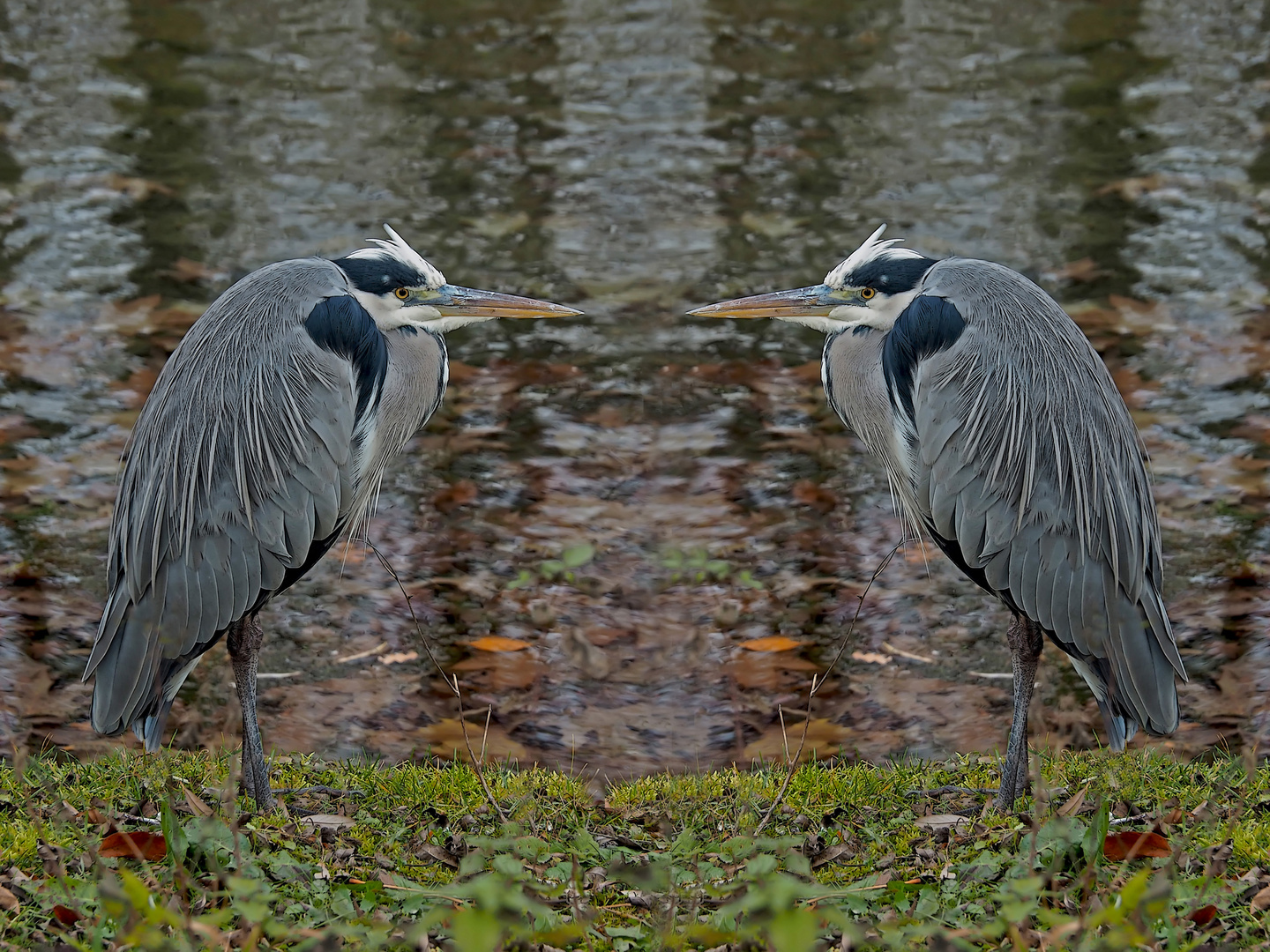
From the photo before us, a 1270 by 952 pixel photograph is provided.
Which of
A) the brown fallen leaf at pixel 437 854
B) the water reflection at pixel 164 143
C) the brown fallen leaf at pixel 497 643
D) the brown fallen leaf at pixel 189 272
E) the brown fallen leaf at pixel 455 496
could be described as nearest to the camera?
the brown fallen leaf at pixel 437 854

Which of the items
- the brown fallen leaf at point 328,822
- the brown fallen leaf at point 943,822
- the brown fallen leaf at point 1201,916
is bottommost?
the brown fallen leaf at point 943,822

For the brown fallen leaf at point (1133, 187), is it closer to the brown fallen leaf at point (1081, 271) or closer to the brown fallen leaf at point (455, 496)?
the brown fallen leaf at point (1081, 271)

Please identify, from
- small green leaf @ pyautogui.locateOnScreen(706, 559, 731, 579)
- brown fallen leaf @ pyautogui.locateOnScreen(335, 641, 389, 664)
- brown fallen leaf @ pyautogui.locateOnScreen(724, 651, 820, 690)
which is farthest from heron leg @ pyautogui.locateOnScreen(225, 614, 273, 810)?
brown fallen leaf @ pyautogui.locateOnScreen(724, 651, 820, 690)

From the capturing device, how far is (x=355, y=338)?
496 centimetres

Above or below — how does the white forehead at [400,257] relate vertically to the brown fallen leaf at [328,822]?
above

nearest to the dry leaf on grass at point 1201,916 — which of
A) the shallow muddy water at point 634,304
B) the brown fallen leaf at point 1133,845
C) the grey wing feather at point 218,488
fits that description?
the brown fallen leaf at point 1133,845

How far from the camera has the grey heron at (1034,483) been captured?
4668 millimetres

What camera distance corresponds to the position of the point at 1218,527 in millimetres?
6730

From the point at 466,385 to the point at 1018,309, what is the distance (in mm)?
4060

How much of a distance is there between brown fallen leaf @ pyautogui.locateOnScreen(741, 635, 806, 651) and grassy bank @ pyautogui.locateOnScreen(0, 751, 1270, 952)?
3.36ft

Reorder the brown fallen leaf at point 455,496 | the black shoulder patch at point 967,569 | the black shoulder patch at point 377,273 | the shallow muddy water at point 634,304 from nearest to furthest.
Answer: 1. the black shoulder patch at point 967,569
2. the black shoulder patch at point 377,273
3. the shallow muddy water at point 634,304
4. the brown fallen leaf at point 455,496

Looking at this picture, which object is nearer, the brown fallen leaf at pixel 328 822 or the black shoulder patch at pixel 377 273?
the brown fallen leaf at pixel 328 822

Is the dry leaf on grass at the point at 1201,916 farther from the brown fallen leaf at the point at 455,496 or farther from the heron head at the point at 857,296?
the brown fallen leaf at the point at 455,496

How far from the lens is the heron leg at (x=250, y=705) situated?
466 centimetres
